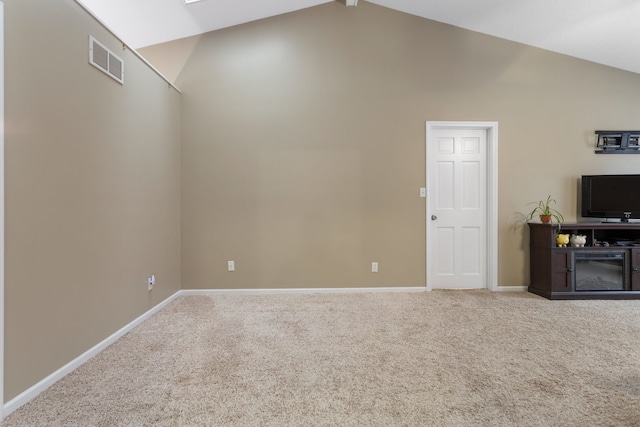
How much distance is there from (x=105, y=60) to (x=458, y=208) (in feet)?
12.4

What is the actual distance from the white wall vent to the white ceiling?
0.73 m

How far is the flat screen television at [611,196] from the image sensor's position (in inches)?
137

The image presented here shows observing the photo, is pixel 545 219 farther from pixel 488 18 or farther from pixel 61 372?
pixel 61 372

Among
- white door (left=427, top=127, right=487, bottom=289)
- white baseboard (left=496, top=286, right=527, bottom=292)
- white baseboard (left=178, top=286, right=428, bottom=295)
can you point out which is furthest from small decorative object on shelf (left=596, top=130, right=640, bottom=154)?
white baseboard (left=178, top=286, right=428, bottom=295)

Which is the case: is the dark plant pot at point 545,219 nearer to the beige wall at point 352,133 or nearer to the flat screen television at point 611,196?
the beige wall at point 352,133

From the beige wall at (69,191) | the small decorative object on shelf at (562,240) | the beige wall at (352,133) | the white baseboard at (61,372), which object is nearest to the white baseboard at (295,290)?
the beige wall at (352,133)

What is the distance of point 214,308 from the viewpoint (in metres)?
3.12

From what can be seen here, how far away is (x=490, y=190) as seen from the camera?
3766mm

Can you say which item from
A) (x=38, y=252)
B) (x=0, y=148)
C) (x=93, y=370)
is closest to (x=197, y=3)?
(x=0, y=148)

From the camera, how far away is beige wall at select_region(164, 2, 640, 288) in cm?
360

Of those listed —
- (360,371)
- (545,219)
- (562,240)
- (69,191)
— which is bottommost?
(360,371)

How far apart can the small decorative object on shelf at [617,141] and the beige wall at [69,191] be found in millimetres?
5040

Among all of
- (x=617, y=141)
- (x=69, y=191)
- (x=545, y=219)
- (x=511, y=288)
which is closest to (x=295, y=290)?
(x=69, y=191)

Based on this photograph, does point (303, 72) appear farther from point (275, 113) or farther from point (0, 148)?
point (0, 148)
